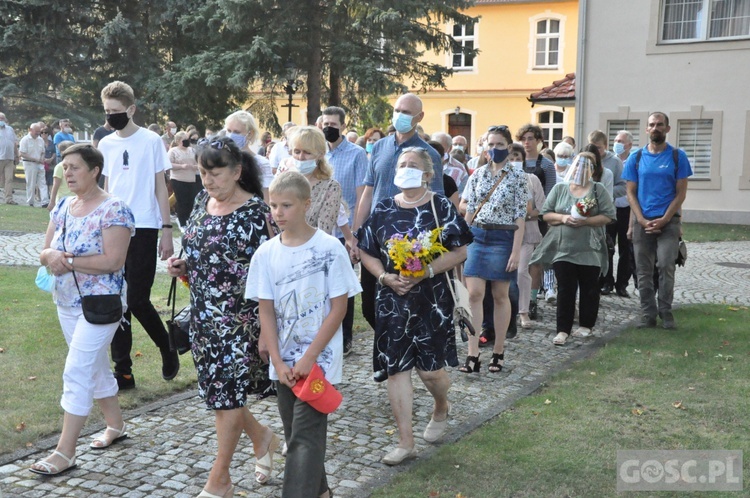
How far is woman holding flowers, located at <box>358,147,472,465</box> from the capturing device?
5.13m

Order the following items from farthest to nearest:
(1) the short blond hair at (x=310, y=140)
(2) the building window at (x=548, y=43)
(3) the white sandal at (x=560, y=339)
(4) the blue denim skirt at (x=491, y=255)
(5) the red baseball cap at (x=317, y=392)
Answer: (2) the building window at (x=548, y=43) < (3) the white sandal at (x=560, y=339) < (4) the blue denim skirt at (x=491, y=255) < (1) the short blond hair at (x=310, y=140) < (5) the red baseball cap at (x=317, y=392)

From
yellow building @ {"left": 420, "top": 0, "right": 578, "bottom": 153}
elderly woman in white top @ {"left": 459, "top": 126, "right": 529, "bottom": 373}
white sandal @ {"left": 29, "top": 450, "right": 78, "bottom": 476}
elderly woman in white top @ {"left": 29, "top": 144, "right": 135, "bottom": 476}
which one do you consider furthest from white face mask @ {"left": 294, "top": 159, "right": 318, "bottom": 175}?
yellow building @ {"left": 420, "top": 0, "right": 578, "bottom": 153}

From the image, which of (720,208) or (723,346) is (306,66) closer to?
(720,208)

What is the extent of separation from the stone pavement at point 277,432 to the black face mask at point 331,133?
6.72 ft

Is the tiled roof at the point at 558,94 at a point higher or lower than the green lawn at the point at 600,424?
higher

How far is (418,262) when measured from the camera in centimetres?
509

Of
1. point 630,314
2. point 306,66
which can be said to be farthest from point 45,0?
point 630,314

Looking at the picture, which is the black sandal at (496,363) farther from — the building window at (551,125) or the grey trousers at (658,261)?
the building window at (551,125)

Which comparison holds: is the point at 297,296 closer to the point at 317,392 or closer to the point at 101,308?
the point at 317,392

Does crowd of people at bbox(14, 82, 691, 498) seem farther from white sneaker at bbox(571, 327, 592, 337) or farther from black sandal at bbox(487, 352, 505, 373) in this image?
white sneaker at bbox(571, 327, 592, 337)

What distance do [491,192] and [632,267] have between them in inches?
186

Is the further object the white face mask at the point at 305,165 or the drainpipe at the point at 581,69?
Answer: the drainpipe at the point at 581,69

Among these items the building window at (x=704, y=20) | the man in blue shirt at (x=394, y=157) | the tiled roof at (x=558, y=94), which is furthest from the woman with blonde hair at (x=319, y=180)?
the tiled roof at (x=558, y=94)

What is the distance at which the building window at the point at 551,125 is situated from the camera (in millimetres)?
39781
